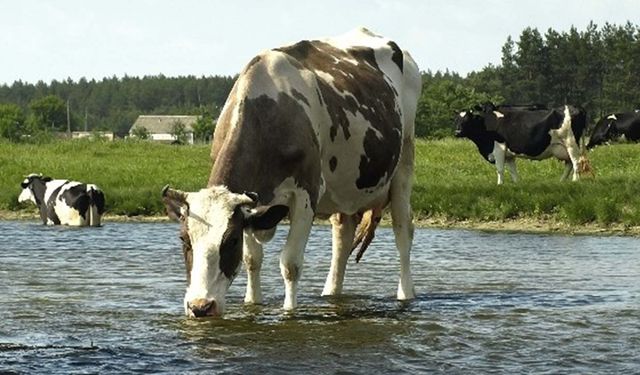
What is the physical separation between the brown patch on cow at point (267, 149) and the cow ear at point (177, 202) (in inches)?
19.2

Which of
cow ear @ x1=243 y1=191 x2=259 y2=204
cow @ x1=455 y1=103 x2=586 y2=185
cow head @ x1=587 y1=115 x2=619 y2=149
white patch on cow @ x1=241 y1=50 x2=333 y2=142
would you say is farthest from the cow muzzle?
cow head @ x1=587 y1=115 x2=619 y2=149

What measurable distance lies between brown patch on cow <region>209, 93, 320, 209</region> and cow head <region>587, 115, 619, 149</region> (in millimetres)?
36628

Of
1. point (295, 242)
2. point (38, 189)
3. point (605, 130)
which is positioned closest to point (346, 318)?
point (295, 242)

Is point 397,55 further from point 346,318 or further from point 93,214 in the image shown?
point 93,214

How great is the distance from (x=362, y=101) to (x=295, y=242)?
6.24ft

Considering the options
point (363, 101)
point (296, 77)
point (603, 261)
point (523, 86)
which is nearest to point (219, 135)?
point (296, 77)

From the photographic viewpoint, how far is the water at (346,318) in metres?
7.79

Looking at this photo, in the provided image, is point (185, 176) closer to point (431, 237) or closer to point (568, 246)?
point (431, 237)

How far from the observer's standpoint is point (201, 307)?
898 centimetres

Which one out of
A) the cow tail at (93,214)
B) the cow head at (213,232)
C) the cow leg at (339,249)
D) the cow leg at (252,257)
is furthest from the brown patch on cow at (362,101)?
the cow tail at (93,214)

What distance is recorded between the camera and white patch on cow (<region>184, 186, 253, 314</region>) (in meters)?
9.10

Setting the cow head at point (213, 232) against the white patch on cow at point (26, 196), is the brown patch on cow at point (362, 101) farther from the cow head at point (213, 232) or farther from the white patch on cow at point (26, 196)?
the white patch on cow at point (26, 196)

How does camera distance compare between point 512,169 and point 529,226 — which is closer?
point 529,226

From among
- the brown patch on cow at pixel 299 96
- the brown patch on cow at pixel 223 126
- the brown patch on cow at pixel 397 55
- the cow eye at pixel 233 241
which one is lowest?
the cow eye at pixel 233 241
